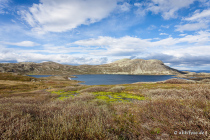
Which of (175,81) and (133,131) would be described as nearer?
(133,131)

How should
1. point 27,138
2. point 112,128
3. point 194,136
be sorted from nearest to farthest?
point 194,136 → point 27,138 → point 112,128

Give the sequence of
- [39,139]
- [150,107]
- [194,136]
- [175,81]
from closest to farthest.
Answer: [194,136], [39,139], [150,107], [175,81]

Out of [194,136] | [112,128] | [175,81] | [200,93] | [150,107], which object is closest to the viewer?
[194,136]

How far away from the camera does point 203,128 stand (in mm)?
3137

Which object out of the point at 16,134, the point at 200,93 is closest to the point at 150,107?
the point at 200,93

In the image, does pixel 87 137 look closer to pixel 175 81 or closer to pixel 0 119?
pixel 0 119

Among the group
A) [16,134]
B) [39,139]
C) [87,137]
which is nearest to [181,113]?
[87,137]

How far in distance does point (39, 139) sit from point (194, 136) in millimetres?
5486

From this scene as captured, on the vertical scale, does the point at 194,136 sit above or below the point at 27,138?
above

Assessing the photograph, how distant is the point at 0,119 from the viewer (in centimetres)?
520

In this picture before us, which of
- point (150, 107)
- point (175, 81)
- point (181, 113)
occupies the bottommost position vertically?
point (175, 81)

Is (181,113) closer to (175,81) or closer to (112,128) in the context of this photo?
(112,128)

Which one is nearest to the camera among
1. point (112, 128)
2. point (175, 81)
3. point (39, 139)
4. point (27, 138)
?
point (39, 139)

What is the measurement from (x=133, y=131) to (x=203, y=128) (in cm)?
270
